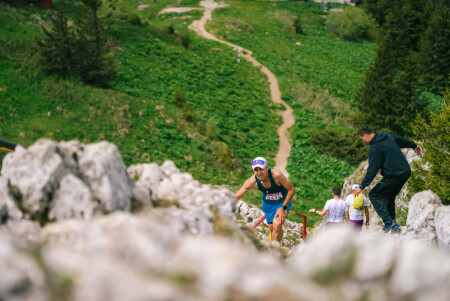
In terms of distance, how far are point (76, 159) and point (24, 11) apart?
34736 millimetres

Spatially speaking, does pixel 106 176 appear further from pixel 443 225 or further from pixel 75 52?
pixel 75 52

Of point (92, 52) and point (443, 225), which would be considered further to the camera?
point (92, 52)

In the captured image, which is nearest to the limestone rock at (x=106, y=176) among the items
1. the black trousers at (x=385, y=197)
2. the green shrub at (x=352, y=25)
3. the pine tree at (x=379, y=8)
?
the black trousers at (x=385, y=197)

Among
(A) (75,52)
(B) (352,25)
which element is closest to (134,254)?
(A) (75,52)

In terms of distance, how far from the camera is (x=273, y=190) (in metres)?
9.15

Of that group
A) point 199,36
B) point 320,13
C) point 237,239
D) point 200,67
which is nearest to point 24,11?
point 200,67

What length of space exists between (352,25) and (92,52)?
176ft

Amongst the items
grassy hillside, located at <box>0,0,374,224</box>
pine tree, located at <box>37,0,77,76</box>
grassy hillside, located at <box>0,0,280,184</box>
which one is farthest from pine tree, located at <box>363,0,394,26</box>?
pine tree, located at <box>37,0,77,76</box>

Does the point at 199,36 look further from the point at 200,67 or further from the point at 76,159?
the point at 76,159

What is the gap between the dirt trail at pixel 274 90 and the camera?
93.8 feet

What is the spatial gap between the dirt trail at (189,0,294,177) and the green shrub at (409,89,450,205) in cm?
1244

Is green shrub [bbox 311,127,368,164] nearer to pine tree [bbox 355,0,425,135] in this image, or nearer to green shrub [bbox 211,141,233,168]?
pine tree [bbox 355,0,425,135]

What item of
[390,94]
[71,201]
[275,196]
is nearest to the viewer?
[71,201]

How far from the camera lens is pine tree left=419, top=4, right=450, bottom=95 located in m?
51.4
